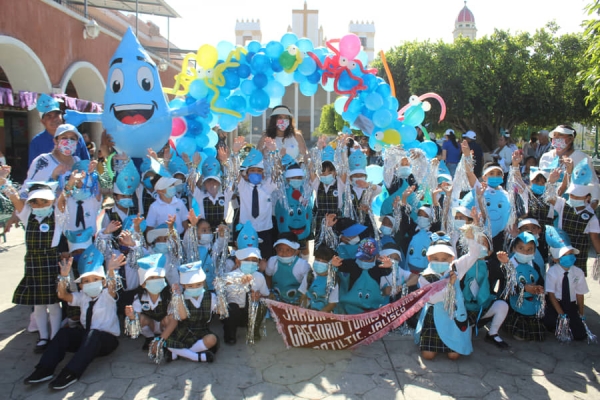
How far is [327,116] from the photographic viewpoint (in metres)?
34.7

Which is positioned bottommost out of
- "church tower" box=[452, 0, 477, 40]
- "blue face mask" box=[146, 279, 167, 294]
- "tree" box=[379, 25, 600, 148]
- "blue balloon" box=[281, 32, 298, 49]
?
"blue face mask" box=[146, 279, 167, 294]

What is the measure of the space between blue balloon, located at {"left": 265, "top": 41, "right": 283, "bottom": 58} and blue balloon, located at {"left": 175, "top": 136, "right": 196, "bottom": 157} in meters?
1.37

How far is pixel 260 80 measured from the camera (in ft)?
18.0

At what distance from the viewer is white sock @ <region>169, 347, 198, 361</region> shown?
3.69 metres

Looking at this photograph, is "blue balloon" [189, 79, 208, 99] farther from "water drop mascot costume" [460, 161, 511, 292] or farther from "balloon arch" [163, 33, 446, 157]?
"water drop mascot costume" [460, 161, 511, 292]

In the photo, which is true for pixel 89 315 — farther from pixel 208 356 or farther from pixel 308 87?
pixel 308 87

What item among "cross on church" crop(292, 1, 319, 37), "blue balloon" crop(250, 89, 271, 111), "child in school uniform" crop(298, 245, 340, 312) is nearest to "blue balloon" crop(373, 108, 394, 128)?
"blue balloon" crop(250, 89, 271, 111)

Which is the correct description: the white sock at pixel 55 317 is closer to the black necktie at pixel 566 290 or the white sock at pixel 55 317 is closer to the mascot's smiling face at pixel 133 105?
the mascot's smiling face at pixel 133 105

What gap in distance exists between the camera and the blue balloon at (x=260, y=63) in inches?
210

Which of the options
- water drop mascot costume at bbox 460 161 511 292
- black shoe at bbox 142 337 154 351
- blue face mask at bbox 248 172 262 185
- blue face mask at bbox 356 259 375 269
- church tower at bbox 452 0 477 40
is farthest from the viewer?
church tower at bbox 452 0 477 40

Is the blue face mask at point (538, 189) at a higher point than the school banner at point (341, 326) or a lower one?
higher

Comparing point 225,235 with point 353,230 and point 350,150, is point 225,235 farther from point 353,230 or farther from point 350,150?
point 350,150

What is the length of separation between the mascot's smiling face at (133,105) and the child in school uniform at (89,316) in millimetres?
1607

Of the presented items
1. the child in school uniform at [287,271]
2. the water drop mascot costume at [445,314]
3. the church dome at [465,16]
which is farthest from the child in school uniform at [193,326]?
the church dome at [465,16]
